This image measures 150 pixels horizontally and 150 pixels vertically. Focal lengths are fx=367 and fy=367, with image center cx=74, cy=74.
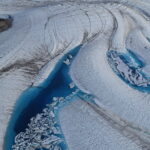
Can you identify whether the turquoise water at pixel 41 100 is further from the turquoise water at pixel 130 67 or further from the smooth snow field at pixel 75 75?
the turquoise water at pixel 130 67

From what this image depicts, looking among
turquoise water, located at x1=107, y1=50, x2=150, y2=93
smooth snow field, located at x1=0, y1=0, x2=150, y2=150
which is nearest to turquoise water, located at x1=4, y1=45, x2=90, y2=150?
smooth snow field, located at x1=0, y1=0, x2=150, y2=150

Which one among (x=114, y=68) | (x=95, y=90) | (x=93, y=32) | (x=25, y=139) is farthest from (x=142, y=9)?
(x=25, y=139)

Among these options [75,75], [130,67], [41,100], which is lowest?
[41,100]

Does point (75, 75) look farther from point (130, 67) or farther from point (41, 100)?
point (130, 67)

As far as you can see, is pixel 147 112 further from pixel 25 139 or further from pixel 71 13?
pixel 71 13

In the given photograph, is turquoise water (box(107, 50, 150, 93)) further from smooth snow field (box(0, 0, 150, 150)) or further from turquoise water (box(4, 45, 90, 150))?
turquoise water (box(4, 45, 90, 150))

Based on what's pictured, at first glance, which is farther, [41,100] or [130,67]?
[130,67]

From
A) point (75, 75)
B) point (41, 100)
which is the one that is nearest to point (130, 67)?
point (75, 75)
